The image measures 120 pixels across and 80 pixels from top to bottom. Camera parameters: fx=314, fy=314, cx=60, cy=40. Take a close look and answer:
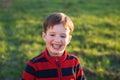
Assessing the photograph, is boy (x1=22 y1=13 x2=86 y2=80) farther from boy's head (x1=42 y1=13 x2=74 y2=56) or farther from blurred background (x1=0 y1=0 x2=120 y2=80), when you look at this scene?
blurred background (x1=0 y1=0 x2=120 y2=80)

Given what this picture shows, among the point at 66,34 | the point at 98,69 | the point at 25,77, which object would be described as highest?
the point at 66,34

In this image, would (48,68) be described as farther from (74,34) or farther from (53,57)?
(74,34)

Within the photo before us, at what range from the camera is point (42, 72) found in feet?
9.56

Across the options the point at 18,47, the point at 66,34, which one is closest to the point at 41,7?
the point at 18,47

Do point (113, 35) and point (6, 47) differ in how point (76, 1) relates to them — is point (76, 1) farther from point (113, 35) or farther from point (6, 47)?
point (6, 47)

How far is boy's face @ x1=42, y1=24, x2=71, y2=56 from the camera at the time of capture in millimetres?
2869

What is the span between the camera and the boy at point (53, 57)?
2.88 metres

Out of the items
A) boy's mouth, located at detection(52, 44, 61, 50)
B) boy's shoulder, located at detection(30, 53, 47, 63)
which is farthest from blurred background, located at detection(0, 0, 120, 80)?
boy's mouth, located at detection(52, 44, 61, 50)

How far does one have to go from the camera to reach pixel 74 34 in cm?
766

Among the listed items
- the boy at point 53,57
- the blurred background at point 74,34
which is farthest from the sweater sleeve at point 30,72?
the blurred background at point 74,34

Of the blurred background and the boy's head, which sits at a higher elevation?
the boy's head

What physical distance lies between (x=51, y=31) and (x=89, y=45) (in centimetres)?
412

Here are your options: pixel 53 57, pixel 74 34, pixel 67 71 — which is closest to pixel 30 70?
pixel 53 57

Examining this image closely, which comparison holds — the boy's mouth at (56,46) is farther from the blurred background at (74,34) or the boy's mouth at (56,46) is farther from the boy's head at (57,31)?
the blurred background at (74,34)
